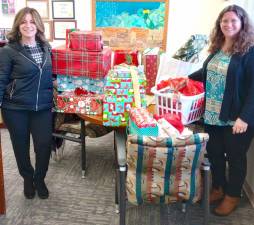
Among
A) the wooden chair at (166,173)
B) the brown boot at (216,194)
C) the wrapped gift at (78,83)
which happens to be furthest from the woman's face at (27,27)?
the brown boot at (216,194)

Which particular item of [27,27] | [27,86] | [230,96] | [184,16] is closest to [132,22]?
[184,16]

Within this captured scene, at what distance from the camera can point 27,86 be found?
83.7 inches

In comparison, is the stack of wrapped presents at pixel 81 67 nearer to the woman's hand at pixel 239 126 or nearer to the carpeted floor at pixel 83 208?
the carpeted floor at pixel 83 208

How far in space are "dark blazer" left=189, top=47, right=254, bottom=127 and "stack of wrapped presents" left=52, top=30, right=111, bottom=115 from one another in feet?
2.83

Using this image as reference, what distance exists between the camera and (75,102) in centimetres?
234

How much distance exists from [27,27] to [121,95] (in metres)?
0.75

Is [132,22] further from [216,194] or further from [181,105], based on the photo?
[216,194]

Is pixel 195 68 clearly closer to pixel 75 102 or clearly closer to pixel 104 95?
pixel 104 95

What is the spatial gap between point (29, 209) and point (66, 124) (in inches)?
30.3

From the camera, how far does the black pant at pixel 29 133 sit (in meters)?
2.20

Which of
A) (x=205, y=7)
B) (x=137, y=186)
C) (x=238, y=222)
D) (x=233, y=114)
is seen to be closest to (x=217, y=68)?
(x=233, y=114)

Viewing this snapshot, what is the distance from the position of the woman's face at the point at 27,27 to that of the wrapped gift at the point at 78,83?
1.33 ft

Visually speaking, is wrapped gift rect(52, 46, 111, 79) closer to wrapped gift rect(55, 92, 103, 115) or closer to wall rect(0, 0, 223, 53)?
wrapped gift rect(55, 92, 103, 115)

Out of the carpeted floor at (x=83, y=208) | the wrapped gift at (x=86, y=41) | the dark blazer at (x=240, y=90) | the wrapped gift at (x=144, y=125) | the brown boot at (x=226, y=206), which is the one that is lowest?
the carpeted floor at (x=83, y=208)
